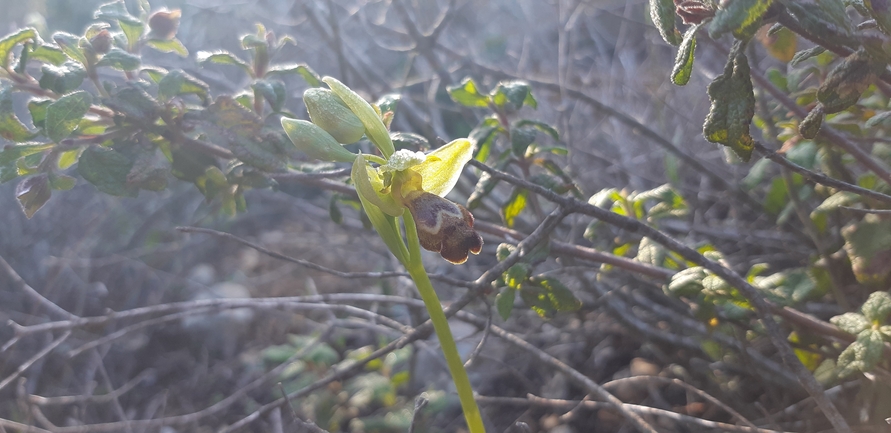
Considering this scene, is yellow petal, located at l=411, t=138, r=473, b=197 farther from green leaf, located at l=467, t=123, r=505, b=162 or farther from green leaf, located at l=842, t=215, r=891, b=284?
green leaf, located at l=842, t=215, r=891, b=284

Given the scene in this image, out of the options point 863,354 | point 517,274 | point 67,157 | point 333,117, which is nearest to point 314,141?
point 333,117

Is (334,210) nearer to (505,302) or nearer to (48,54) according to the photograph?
(505,302)

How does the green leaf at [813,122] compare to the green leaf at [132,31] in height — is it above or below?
above

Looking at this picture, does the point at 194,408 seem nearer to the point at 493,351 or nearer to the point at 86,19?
the point at 493,351

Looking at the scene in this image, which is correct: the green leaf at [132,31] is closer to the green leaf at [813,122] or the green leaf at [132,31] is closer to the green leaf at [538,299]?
the green leaf at [538,299]

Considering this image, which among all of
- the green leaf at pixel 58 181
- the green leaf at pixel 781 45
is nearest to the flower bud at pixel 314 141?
the green leaf at pixel 58 181

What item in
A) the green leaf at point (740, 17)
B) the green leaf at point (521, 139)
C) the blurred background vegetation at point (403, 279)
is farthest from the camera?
the blurred background vegetation at point (403, 279)

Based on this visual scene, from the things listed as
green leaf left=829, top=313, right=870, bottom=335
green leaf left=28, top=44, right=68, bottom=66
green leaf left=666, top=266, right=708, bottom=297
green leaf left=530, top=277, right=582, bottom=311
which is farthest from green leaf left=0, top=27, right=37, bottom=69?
green leaf left=829, top=313, right=870, bottom=335
